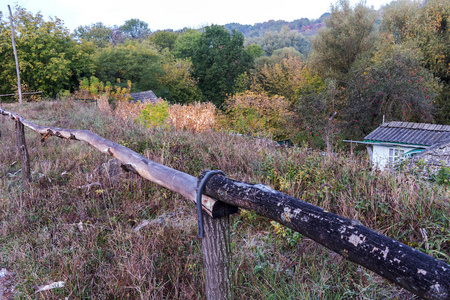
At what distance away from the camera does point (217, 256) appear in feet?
4.60

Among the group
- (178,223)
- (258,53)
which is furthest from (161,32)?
(178,223)

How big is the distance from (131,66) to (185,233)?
115ft

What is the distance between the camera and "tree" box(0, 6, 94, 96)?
79.7 ft

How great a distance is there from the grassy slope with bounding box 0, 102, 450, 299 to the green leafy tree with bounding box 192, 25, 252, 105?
1319 inches

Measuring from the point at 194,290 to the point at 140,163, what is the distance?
971mm

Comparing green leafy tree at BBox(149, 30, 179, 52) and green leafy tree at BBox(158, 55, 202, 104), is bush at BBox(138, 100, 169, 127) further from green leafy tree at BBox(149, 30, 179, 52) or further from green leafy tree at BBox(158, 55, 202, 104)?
green leafy tree at BBox(149, 30, 179, 52)

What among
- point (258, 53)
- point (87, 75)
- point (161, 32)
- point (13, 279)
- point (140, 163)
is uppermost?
point (161, 32)

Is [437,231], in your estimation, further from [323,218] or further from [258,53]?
[258,53]

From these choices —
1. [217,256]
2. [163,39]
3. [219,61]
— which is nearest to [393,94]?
[217,256]

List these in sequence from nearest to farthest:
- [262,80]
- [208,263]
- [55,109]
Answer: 1. [208,263]
2. [55,109]
3. [262,80]

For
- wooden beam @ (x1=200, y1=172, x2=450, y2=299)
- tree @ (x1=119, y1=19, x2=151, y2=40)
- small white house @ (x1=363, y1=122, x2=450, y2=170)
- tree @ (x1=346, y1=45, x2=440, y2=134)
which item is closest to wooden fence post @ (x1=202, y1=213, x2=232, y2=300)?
wooden beam @ (x1=200, y1=172, x2=450, y2=299)

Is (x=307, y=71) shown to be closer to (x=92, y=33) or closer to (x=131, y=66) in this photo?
(x=131, y=66)

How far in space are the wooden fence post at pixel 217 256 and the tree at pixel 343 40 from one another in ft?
86.0

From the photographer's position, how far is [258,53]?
161 feet
